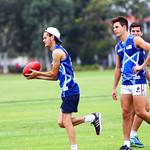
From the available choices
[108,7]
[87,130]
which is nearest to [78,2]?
[108,7]

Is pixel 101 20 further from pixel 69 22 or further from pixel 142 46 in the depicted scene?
pixel 142 46

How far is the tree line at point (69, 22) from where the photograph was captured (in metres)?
71.8

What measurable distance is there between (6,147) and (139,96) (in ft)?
9.49

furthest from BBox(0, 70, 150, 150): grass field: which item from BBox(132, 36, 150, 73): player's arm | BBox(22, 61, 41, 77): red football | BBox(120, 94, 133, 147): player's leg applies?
BBox(132, 36, 150, 73): player's arm

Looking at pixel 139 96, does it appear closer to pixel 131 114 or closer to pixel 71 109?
pixel 131 114

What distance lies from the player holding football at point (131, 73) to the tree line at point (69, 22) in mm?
63289

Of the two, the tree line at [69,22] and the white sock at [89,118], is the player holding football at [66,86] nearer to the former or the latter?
the white sock at [89,118]

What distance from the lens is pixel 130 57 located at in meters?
7.73

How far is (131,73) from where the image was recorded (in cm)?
771

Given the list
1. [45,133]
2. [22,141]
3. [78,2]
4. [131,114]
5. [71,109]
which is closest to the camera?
[71,109]

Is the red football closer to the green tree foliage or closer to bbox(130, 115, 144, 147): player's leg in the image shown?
bbox(130, 115, 144, 147): player's leg

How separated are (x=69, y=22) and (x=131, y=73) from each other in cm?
6881

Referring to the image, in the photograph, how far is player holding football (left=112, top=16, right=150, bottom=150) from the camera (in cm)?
768

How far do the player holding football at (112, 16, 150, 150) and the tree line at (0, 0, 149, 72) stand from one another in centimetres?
6329
